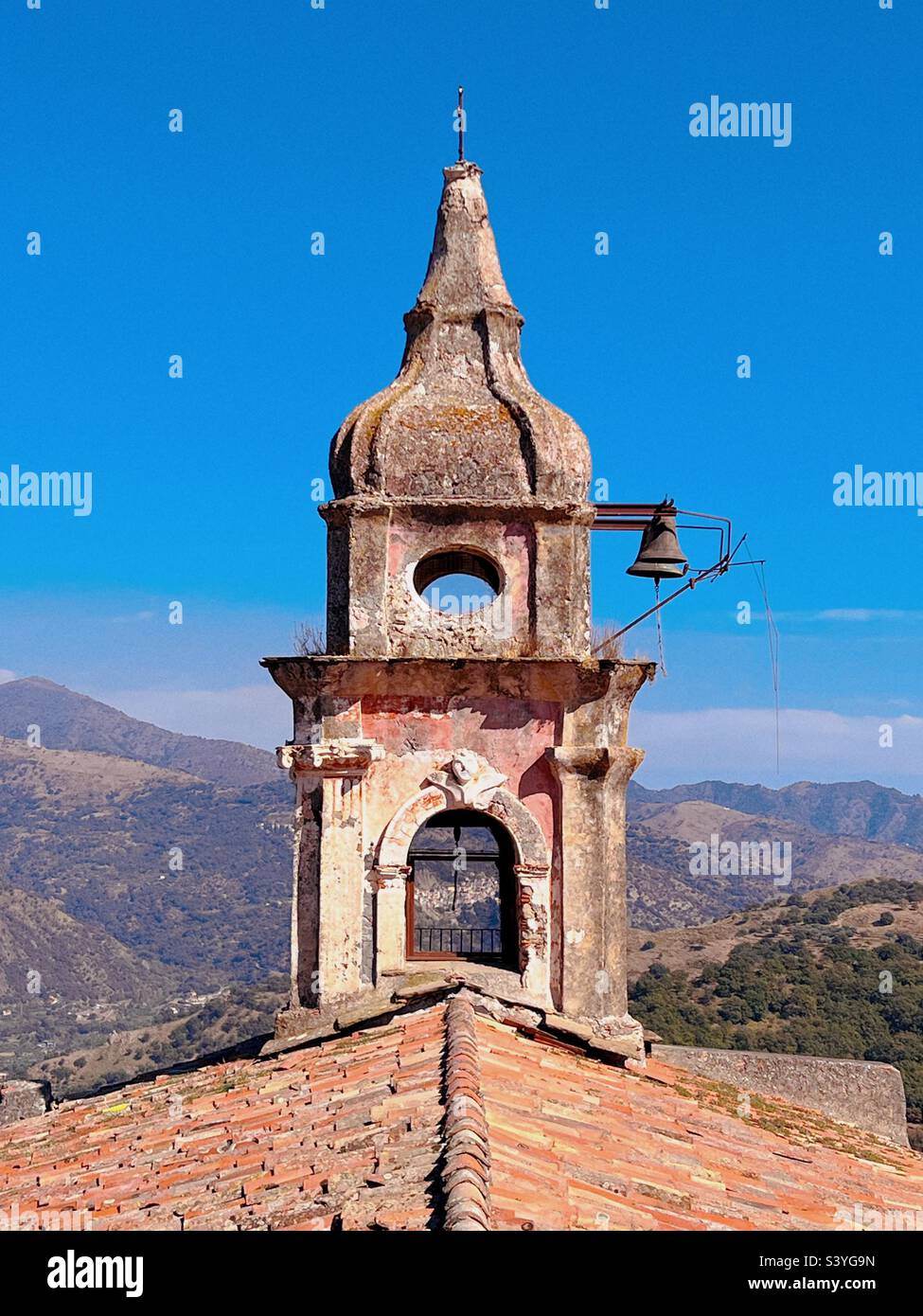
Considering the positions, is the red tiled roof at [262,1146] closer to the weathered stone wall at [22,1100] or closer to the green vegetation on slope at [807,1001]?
the weathered stone wall at [22,1100]

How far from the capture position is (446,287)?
12438 millimetres

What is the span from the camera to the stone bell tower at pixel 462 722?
11359 millimetres

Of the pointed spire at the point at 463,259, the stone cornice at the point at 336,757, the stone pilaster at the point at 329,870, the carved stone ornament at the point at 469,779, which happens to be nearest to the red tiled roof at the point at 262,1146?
the stone pilaster at the point at 329,870

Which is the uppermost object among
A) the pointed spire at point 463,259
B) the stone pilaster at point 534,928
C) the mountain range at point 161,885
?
the pointed spire at point 463,259

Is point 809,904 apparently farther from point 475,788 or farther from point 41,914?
point 41,914

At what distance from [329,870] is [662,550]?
363 cm

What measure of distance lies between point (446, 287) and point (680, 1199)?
7709 millimetres

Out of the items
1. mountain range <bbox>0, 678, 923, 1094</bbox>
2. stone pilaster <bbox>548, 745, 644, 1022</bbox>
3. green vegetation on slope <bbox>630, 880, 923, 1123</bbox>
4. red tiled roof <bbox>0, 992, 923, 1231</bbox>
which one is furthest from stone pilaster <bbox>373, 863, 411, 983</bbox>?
mountain range <bbox>0, 678, 923, 1094</bbox>

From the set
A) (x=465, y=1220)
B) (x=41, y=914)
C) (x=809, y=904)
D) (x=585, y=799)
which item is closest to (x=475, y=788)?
(x=585, y=799)

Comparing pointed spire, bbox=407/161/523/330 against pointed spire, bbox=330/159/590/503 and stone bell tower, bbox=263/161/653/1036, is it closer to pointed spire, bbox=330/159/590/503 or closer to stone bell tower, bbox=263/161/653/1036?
pointed spire, bbox=330/159/590/503

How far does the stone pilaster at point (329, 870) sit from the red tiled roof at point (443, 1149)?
80 cm

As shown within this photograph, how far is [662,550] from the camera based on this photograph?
12.3 m

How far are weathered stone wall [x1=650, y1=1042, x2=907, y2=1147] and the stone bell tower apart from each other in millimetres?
2236

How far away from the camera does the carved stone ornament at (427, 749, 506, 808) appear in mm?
11352
